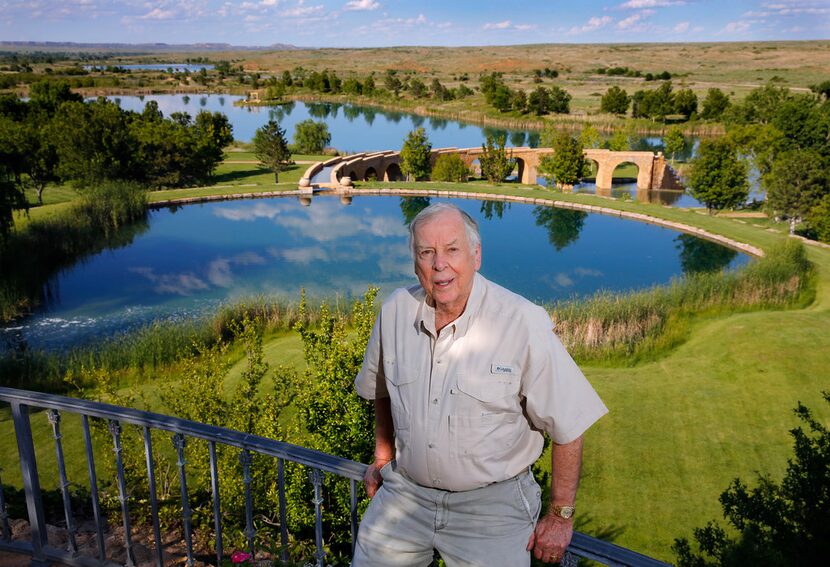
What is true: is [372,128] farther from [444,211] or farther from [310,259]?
[444,211]

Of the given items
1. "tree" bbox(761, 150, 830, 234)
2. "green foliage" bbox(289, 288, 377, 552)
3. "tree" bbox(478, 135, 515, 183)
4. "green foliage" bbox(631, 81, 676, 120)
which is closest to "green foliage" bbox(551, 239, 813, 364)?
"green foliage" bbox(289, 288, 377, 552)

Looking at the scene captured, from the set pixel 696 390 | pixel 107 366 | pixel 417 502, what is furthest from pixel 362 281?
pixel 417 502

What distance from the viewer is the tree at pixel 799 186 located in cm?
2983

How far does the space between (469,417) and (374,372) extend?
22.2 inches

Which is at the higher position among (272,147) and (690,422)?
(272,147)

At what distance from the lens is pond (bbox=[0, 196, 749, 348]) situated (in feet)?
72.2

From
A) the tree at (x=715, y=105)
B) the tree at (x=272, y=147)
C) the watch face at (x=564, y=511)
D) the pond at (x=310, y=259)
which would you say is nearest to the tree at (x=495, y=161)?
the pond at (x=310, y=259)

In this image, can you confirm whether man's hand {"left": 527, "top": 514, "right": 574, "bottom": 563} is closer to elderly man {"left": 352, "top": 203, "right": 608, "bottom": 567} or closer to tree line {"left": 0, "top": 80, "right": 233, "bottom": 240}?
elderly man {"left": 352, "top": 203, "right": 608, "bottom": 567}

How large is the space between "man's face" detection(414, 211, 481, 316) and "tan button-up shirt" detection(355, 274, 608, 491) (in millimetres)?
69

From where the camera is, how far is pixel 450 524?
249 centimetres

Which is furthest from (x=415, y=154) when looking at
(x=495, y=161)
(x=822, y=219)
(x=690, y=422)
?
(x=690, y=422)

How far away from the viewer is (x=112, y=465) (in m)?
7.46

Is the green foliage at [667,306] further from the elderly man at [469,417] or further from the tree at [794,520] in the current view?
the elderly man at [469,417]

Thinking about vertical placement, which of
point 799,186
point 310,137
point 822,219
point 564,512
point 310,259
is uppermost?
point 564,512
